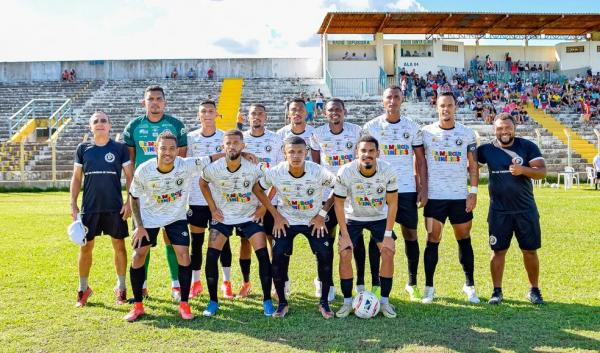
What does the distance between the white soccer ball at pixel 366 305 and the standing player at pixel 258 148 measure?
1.11 metres

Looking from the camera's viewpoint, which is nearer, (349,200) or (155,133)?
(349,200)

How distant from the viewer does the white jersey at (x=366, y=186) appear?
6.16m

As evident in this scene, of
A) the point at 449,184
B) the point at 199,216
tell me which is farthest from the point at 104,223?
the point at 449,184

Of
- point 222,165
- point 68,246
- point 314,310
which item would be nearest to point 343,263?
point 314,310

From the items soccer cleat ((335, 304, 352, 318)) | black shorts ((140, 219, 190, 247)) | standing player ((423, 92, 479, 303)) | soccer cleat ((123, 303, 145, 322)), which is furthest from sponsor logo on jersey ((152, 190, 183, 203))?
standing player ((423, 92, 479, 303))

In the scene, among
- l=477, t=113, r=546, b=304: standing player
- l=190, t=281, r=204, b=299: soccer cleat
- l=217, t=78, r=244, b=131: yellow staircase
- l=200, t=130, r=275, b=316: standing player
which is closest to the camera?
l=200, t=130, r=275, b=316: standing player

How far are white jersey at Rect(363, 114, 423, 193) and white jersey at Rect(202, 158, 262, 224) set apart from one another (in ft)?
4.71

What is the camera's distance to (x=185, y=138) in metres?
7.11

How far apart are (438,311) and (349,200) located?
4.74 feet

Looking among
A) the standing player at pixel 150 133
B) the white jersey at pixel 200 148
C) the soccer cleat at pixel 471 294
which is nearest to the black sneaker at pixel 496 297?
the soccer cleat at pixel 471 294

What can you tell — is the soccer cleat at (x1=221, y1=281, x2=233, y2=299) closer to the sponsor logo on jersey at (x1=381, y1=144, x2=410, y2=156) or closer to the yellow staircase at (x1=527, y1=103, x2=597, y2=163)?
the sponsor logo on jersey at (x1=381, y1=144, x2=410, y2=156)

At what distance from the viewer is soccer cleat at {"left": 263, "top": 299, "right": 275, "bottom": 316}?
6066 mm

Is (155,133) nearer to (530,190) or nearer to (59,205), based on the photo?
(530,190)

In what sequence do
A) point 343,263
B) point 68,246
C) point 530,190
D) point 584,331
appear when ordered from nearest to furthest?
1. point 584,331
2. point 343,263
3. point 530,190
4. point 68,246
